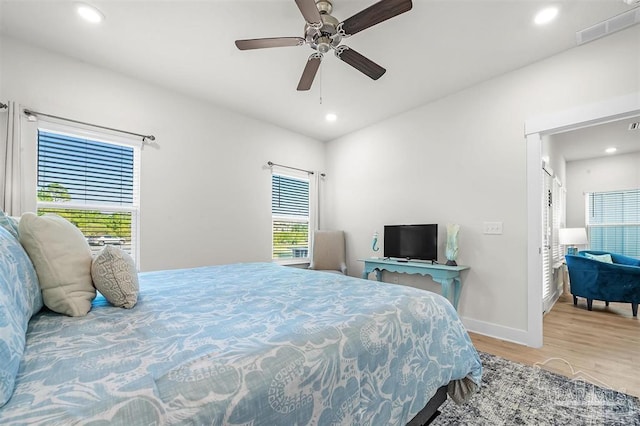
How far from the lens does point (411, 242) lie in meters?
3.56

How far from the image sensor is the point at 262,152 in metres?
4.06

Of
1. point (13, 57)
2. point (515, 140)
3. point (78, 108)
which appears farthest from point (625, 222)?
point (13, 57)

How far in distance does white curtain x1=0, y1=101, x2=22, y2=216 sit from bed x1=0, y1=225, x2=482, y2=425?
1.87 m

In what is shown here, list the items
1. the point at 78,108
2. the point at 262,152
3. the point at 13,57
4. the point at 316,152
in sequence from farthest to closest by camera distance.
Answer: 1. the point at 316,152
2. the point at 262,152
3. the point at 78,108
4. the point at 13,57

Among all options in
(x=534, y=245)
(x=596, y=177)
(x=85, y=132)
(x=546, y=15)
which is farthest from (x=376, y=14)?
(x=596, y=177)

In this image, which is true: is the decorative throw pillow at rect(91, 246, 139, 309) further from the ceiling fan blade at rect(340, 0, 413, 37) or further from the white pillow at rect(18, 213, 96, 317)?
the ceiling fan blade at rect(340, 0, 413, 37)

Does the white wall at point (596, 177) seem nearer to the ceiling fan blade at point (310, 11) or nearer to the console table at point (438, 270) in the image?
the console table at point (438, 270)

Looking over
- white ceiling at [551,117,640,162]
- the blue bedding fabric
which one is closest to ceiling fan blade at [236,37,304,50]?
the blue bedding fabric

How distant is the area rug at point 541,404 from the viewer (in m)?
1.61

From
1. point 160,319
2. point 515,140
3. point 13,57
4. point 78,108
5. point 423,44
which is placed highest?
point 423,44

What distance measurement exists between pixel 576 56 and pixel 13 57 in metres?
4.98

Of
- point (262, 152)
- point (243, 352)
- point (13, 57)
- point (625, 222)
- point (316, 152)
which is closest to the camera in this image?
point (243, 352)

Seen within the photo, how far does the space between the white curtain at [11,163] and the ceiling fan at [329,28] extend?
208 cm

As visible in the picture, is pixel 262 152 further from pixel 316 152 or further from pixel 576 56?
pixel 576 56
